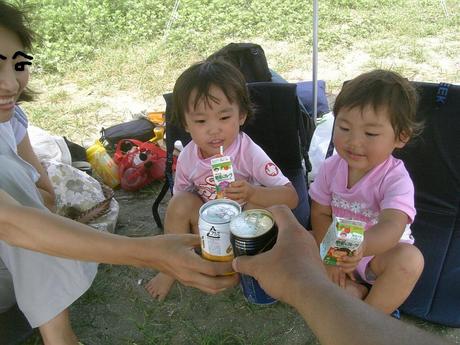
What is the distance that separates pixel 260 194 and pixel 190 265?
32.2 inches

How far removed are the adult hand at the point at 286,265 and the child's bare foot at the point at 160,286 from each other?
4.16 feet

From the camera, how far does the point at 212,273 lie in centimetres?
157

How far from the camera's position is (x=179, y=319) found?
8.28ft

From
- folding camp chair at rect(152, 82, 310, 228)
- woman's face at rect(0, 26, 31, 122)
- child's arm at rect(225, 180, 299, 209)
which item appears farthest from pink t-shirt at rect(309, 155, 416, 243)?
woman's face at rect(0, 26, 31, 122)

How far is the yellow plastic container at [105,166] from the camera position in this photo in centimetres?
368

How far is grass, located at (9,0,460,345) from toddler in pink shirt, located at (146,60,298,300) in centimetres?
29

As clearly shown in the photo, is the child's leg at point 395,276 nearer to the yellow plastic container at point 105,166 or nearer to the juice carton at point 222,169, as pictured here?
the juice carton at point 222,169

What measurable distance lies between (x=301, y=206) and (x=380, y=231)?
0.91 meters

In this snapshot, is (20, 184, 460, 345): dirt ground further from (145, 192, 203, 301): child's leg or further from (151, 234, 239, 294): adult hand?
(151, 234, 239, 294): adult hand

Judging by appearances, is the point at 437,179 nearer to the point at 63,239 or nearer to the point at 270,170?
the point at 270,170

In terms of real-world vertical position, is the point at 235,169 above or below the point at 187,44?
above

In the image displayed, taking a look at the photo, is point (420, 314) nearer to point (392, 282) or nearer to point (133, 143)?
point (392, 282)

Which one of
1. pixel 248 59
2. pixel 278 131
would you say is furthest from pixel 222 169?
pixel 248 59

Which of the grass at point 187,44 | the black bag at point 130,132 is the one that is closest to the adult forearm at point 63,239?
the black bag at point 130,132
